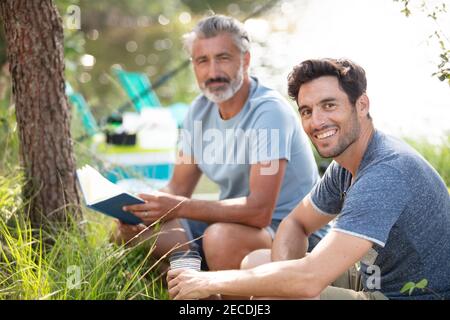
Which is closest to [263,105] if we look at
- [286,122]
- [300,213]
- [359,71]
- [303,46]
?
[286,122]

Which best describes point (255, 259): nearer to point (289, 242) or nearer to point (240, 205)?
point (289, 242)

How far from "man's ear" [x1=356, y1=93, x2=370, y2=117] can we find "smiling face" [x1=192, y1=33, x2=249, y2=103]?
1.00 meters

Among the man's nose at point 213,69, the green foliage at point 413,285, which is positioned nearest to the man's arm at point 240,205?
the man's nose at point 213,69

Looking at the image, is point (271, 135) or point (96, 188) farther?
point (271, 135)

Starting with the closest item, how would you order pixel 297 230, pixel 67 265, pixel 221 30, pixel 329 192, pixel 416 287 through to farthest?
pixel 416 287, pixel 329 192, pixel 297 230, pixel 67 265, pixel 221 30

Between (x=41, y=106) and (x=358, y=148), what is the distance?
1.52 m

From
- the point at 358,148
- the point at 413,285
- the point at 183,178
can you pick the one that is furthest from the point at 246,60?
the point at 413,285

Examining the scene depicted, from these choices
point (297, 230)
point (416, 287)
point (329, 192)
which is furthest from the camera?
point (297, 230)

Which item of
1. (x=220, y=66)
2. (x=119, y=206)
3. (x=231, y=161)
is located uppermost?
(x=220, y=66)

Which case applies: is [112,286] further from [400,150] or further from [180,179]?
[400,150]

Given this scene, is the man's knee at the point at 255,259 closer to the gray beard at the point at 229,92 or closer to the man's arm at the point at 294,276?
the man's arm at the point at 294,276

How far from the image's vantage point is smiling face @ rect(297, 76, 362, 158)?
7.58 ft

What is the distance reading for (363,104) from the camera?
7.73ft
